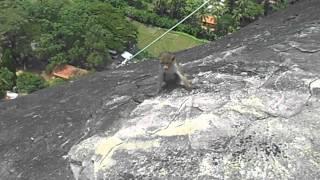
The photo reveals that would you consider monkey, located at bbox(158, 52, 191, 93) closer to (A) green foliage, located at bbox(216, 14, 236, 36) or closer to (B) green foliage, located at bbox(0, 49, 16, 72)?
(B) green foliage, located at bbox(0, 49, 16, 72)

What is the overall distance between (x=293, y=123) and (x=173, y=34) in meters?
40.2

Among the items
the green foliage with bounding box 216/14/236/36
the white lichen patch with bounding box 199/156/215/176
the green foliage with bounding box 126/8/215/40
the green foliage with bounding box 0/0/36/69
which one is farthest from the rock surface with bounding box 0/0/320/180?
the green foliage with bounding box 126/8/215/40

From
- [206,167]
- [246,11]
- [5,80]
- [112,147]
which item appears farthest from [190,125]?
[246,11]

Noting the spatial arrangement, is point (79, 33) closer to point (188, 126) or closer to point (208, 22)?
point (208, 22)

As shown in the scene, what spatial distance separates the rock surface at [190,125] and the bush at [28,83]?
24915mm

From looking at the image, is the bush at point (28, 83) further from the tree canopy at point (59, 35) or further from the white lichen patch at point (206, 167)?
the white lichen patch at point (206, 167)

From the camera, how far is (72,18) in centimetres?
3822

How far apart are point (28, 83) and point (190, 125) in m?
27.7

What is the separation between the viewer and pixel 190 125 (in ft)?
17.4

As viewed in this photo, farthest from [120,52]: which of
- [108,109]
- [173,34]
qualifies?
[108,109]

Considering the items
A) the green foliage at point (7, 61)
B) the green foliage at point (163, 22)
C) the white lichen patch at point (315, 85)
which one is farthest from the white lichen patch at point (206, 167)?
the green foliage at point (163, 22)

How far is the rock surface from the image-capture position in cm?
486

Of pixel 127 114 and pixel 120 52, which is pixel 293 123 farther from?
pixel 120 52

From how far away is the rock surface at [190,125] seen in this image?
486 centimetres
